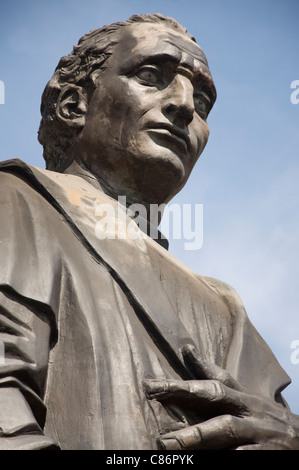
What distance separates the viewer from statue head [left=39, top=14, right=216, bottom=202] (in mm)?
7805

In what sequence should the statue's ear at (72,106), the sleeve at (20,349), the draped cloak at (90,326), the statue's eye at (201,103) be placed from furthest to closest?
the statue's eye at (201,103) < the statue's ear at (72,106) < the draped cloak at (90,326) < the sleeve at (20,349)

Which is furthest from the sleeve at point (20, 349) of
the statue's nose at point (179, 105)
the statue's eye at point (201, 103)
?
the statue's eye at point (201, 103)

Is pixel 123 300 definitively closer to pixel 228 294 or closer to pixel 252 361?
pixel 252 361

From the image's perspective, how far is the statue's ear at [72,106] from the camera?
8180mm

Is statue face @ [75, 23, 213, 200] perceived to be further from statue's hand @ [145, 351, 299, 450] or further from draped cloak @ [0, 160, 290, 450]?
statue's hand @ [145, 351, 299, 450]

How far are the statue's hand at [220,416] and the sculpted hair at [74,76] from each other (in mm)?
2528

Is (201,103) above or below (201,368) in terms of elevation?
above

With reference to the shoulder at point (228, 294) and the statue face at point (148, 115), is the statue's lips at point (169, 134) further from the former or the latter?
the shoulder at point (228, 294)

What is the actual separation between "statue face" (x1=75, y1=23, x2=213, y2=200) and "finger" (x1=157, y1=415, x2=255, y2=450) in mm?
2231

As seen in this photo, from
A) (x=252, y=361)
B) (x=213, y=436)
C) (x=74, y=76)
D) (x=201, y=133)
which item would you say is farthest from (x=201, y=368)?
(x=74, y=76)

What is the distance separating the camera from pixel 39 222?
663cm

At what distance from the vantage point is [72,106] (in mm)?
8305

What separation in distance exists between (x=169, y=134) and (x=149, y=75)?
0.50 m
